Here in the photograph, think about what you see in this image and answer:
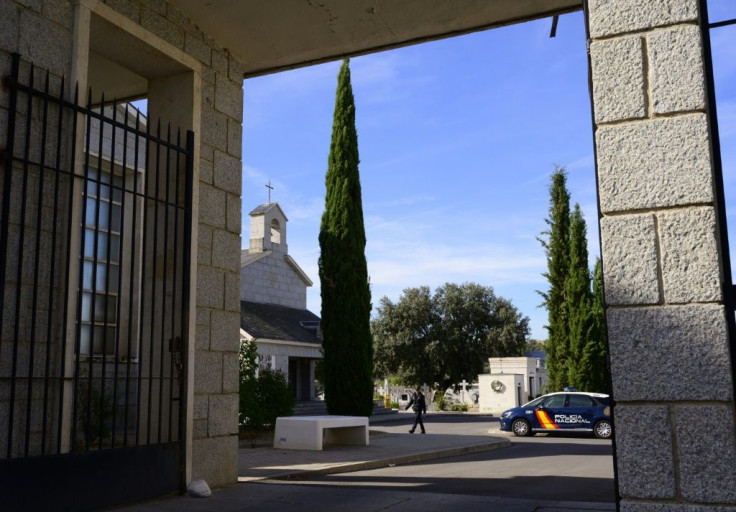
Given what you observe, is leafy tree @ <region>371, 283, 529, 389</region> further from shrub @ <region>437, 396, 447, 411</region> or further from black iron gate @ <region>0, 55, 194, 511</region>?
black iron gate @ <region>0, 55, 194, 511</region>

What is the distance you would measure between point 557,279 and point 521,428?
952 cm

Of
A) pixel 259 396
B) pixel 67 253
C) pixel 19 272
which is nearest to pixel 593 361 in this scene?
pixel 259 396

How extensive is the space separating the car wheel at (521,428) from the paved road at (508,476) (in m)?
5.50

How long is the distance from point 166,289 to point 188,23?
2916 millimetres

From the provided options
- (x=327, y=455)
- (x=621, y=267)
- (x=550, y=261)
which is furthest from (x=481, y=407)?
(x=621, y=267)

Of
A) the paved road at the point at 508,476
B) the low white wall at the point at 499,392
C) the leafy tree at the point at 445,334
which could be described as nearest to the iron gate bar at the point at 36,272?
the paved road at the point at 508,476

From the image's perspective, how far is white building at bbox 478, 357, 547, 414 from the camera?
1435 inches

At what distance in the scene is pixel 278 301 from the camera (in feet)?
119

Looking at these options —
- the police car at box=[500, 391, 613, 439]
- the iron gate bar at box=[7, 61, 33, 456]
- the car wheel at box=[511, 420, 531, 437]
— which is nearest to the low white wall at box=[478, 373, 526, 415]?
the police car at box=[500, 391, 613, 439]

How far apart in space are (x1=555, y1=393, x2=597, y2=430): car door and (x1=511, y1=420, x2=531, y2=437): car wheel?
1049 mm

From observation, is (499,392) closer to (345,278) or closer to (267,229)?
(267,229)

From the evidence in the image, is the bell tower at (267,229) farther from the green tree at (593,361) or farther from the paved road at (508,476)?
the paved road at (508,476)

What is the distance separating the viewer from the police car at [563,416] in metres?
20.4

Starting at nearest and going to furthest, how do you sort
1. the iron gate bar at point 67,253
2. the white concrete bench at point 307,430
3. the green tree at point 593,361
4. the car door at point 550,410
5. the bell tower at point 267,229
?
1. the iron gate bar at point 67,253
2. the white concrete bench at point 307,430
3. the car door at point 550,410
4. the green tree at point 593,361
5. the bell tower at point 267,229
